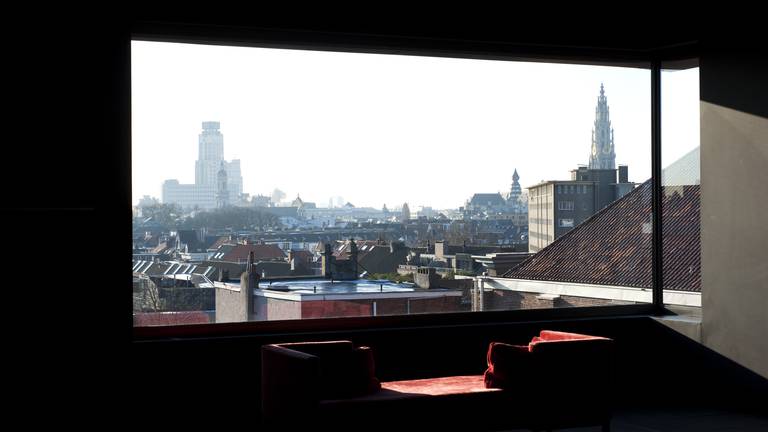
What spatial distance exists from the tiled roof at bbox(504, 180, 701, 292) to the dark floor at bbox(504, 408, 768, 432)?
115 centimetres

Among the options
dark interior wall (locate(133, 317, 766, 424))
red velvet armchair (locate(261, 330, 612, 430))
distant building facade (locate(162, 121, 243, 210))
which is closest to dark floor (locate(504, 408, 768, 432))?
dark interior wall (locate(133, 317, 766, 424))

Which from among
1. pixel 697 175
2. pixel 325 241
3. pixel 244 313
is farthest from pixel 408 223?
pixel 697 175

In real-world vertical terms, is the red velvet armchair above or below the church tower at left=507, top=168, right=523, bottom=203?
below

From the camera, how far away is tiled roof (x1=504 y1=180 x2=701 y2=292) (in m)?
7.62

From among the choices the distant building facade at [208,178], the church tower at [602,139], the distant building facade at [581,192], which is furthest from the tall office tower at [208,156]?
the church tower at [602,139]

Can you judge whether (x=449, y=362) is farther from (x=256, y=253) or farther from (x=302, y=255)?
(x=256, y=253)

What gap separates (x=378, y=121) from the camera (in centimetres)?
706

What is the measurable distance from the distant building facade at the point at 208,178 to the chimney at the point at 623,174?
3321 millimetres

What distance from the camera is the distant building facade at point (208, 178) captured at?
644cm

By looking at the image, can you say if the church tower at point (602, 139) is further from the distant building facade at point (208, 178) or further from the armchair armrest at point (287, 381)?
the armchair armrest at point (287, 381)

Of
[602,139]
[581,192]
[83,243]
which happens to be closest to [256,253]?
[83,243]

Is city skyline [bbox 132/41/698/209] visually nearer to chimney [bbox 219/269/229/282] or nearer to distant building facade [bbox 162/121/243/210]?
distant building facade [bbox 162/121/243/210]

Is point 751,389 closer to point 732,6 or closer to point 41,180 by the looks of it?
point 732,6

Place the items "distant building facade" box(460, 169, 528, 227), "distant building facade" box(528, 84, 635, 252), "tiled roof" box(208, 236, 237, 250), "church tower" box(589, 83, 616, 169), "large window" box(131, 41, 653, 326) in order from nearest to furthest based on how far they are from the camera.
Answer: "large window" box(131, 41, 653, 326) < "tiled roof" box(208, 236, 237, 250) < "distant building facade" box(460, 169, 528, 227) < "distant building facade" box(528, 84, 635, 252) < "church tower" box(589, 83, 616, 169)
